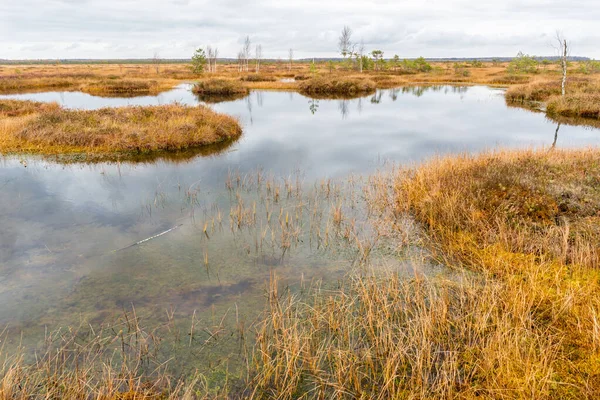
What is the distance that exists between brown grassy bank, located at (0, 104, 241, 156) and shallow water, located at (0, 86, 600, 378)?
66.9 inches

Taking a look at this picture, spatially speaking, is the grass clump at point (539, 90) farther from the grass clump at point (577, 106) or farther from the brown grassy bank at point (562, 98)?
the grass clump at point (577, 106)

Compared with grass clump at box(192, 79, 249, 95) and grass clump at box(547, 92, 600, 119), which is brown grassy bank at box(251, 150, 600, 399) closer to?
grass clump at box(547, 92, 600, 119)

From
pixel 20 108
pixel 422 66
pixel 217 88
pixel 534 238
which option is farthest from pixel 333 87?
pixel 422 66

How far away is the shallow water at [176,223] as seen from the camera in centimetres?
788

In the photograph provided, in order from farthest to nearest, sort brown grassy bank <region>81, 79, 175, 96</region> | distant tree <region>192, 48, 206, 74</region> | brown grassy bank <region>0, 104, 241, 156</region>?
distant tree <region>192, 48, 206, 74</region> → brown grassy bank <region>81, 79, 175, 96</region> → brown grassy bank <region>0, 104, 241, 156</region>

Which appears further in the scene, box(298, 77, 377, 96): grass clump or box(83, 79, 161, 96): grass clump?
box(298, 77, 377, 96): grass clump

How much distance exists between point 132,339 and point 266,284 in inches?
115

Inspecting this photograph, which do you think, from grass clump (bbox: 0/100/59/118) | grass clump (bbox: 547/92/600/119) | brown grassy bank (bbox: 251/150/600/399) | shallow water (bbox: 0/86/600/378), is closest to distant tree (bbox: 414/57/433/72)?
grass clump (bbox: 547/92/600/119)

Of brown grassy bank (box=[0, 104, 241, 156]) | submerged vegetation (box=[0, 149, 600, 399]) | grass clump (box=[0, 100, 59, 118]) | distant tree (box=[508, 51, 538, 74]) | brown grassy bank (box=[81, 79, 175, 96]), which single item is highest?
distant tree (box=[508, 51, 538, 74])

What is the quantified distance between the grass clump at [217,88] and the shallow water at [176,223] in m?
25.2

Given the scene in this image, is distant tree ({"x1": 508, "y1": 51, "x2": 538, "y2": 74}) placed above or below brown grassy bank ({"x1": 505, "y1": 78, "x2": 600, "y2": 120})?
above

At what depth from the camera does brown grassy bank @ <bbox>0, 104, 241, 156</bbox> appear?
64.6 feet

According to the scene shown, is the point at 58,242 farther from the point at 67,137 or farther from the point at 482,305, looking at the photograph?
the point at 67,137

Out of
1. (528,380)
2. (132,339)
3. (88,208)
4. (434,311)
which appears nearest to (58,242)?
(88,208)
